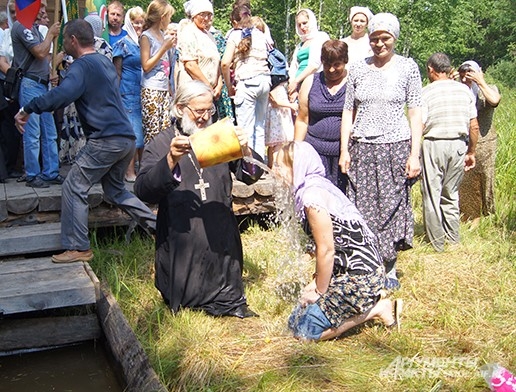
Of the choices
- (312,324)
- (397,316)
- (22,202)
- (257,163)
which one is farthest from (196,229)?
(22,202)

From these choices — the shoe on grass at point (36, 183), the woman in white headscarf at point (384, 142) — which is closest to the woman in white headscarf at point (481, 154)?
the woman in white headscarf at point (384, 142)

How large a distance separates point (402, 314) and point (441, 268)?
3.35ft

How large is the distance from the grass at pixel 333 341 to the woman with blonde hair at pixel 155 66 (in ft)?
4.19

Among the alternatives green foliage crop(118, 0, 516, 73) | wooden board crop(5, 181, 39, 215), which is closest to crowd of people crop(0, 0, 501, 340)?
wooden board crop(5, 181, 39, 215)

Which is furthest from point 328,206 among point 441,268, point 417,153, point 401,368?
point 441,268

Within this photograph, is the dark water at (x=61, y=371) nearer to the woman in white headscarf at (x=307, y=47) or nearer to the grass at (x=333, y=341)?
the grass at (x=333, y=341)

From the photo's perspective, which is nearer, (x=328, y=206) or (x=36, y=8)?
(x=328, y=206)

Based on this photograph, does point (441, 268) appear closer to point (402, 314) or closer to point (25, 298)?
point (402, 314)

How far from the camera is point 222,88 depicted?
7.09 m

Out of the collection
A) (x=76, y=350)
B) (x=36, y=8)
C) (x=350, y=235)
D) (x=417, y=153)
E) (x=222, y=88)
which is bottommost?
(x=76, y=350)

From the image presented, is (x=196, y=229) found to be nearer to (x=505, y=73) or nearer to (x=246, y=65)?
(x=246, y=65)

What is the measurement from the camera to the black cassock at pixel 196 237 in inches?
160

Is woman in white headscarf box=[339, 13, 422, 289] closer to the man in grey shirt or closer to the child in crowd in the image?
the child in crowd

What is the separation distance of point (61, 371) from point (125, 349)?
738mm
